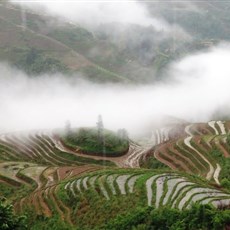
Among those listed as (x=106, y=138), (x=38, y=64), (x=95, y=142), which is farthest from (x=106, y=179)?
(x=38, y=64)

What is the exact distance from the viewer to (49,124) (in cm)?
10725

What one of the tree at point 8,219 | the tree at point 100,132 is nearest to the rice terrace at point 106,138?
the tree at point 8,219

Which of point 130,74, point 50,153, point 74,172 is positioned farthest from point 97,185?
point 130,74

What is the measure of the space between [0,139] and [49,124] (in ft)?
77.1

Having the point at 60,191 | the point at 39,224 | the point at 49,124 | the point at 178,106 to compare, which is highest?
the point at 178,106

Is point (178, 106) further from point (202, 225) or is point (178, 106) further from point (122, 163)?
point (202, 225)

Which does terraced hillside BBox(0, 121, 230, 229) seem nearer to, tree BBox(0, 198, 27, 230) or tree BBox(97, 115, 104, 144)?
tree BBox(97, 115, 104, 144)

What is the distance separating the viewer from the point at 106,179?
4581cm

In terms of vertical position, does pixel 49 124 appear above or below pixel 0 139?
above

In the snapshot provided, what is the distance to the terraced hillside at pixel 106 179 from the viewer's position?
36.2 meters

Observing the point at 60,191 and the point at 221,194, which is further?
the point at 60,191

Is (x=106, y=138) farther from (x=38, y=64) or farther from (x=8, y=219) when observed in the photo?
(x=38, y=64)

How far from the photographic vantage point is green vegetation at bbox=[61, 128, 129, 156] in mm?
81500

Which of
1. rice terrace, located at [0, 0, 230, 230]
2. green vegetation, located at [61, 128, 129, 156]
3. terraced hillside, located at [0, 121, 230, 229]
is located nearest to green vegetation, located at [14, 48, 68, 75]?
rice terrace, located at [0, 0, 230, 230]
